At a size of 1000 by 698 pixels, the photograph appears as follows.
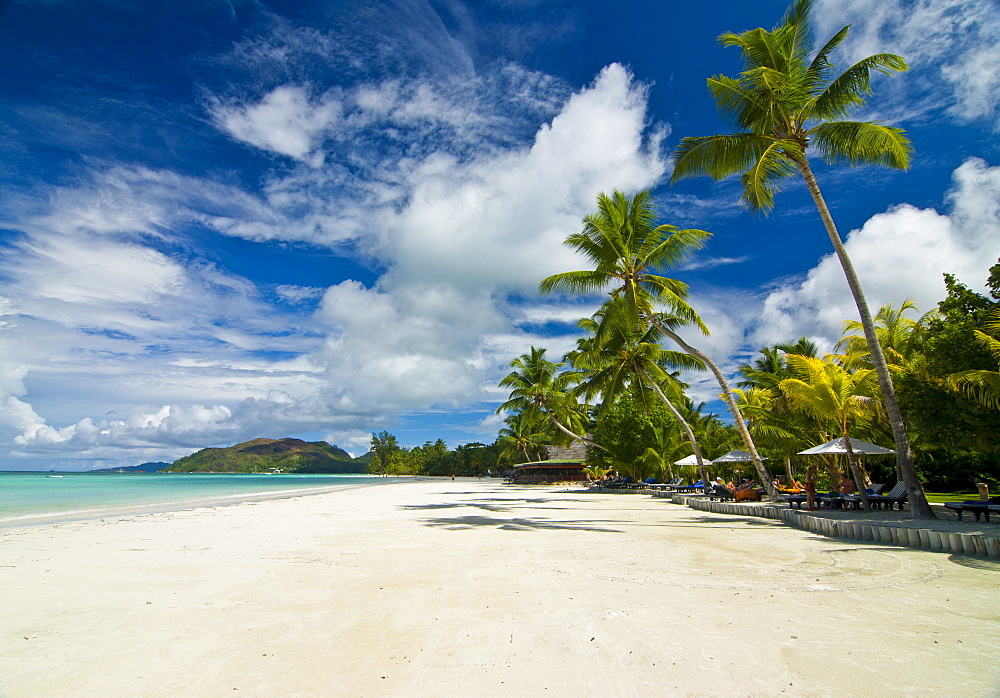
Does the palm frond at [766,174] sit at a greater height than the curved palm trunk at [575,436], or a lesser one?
greater

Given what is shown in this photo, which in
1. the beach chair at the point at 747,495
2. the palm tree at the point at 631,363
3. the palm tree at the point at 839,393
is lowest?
the beach chair at the point at 747,495

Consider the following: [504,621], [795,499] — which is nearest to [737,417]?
[795,499]

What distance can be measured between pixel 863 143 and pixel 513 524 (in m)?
11.4

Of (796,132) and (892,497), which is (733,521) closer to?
(892,497)

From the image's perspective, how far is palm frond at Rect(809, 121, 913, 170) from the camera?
35.2 ft

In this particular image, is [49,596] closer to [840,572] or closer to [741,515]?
[840,572]

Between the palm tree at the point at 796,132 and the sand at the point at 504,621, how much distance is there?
4993 millimetres

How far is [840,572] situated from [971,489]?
20.7 m

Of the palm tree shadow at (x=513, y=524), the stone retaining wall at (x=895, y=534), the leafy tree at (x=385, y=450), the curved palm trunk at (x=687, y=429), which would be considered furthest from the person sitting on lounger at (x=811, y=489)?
the leafy tree at (x=385, y=450)

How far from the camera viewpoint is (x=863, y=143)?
1101 cm

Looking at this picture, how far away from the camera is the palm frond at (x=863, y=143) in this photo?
10.7 m

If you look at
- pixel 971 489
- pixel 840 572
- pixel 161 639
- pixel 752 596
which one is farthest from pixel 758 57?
pixel 971 489

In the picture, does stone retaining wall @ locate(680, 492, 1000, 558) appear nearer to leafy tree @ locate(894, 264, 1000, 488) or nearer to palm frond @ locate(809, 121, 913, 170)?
leafy tree @ locate(894, 264, 1000, 488)

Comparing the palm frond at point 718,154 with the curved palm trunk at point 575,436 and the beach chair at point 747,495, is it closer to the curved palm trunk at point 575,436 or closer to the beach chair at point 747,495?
the beach chair at point 747,495
